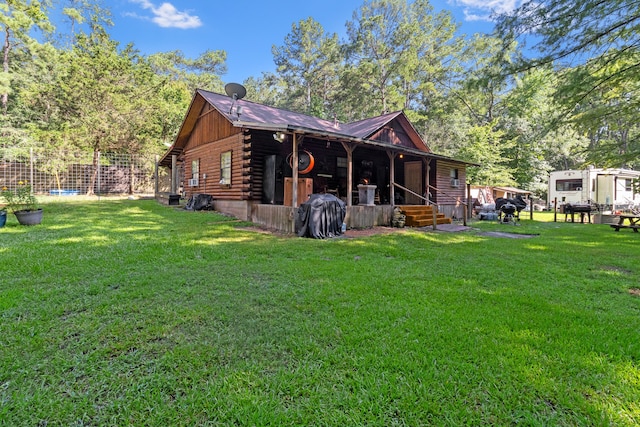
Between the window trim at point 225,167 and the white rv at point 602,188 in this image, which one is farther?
the white rv at point 602,188

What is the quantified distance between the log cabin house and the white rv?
29.5ft

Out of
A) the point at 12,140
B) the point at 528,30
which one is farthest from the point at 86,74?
the point at 528,30

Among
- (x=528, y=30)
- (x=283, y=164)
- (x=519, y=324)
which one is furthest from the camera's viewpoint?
(x=283, y=164)

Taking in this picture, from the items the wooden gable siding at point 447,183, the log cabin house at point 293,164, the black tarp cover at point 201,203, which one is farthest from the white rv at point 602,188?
the black tarp cover at point 201,203

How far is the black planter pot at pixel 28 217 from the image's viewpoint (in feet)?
23.7

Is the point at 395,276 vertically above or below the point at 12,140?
below

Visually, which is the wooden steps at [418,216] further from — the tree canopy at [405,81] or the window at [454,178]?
the window at [454,178]

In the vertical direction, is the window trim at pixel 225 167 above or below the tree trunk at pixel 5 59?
below

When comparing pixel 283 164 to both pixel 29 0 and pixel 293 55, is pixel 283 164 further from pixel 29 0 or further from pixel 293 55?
pixel 293 55

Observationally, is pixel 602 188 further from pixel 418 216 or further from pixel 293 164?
pixel 293 164

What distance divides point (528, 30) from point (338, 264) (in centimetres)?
711

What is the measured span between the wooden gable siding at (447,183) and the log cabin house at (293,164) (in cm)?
5

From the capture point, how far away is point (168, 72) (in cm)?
3575

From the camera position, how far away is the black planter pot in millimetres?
7230
